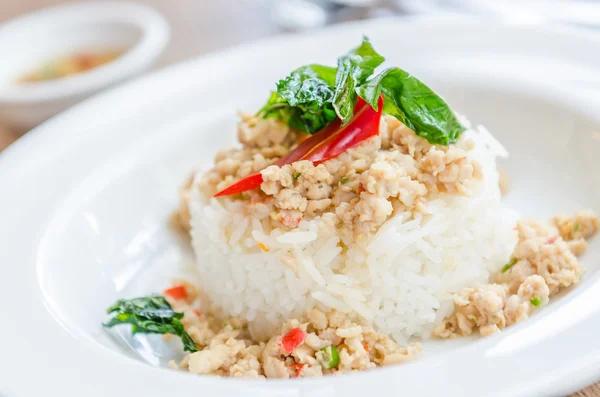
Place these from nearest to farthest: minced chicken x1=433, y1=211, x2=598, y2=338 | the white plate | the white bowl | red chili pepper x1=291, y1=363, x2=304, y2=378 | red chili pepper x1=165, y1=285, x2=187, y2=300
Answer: the white plate, red chili pepper x1=291, y1=363, x2=304, y2=378, minced chicken x1=433, y1=211, x2=598, y2=338, red chili pepper x1=165, y1=285, x2=187, y2=300, the white bowl

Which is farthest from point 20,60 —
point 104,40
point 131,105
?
point 131,105

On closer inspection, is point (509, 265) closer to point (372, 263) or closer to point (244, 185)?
point (372, 263)

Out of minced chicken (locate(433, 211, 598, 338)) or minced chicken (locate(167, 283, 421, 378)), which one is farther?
minced chicken (locate(433, 211, 598, 338))

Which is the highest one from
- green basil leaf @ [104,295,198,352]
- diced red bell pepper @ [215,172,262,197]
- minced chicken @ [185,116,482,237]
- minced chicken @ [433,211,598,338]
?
minced chicken @ [185,116,482,237]

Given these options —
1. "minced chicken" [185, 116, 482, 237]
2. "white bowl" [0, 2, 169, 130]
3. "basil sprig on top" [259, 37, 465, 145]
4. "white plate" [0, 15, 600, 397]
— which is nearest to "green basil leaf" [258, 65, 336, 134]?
"basil sprig on top" [259, 37, 465, 145]

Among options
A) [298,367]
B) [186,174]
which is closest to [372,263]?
[298,367]

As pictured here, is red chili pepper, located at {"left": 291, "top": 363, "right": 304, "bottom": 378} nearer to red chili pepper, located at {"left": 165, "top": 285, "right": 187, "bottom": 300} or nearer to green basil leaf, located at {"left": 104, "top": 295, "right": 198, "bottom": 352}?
green basil leaf, located at {"left": 104, "top": 295, "right": 198, "bottom": 352}

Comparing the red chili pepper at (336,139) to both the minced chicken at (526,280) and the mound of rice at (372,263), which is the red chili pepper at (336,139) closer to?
the mound of rice at (372,263)

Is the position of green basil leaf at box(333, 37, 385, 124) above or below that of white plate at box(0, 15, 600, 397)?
above
